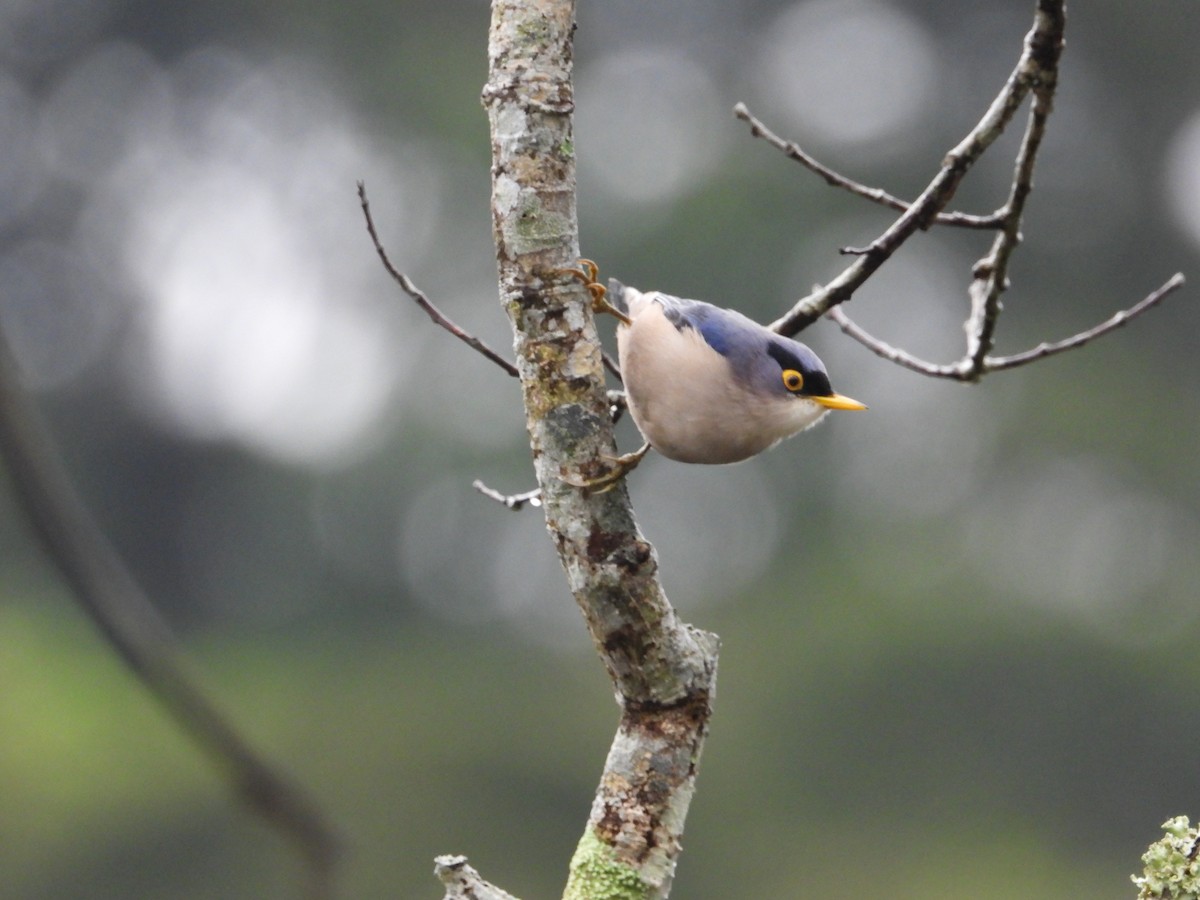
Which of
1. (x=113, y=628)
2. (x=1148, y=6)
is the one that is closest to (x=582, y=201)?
(x=1148, y=6)

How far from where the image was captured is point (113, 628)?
72 centimetres

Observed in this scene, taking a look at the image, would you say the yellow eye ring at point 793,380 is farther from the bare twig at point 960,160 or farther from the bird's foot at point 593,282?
the bird's foot at point 593,282

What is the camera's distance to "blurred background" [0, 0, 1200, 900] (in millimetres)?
13461

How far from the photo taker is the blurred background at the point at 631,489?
13461 mm

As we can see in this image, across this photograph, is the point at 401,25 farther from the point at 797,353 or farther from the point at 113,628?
the point at 113,628

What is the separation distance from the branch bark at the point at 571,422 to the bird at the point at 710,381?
0.23 meters

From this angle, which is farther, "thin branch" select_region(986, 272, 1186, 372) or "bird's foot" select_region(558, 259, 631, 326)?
"thin branch" select_region(986, 272, 1186, 372)

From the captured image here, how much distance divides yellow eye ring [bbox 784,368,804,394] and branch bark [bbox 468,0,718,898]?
617mm

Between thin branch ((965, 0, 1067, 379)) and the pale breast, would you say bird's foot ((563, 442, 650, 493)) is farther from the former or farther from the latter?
thin branch ((965, 0, 1067, 379))

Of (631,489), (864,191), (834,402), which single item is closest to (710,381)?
(834,402)

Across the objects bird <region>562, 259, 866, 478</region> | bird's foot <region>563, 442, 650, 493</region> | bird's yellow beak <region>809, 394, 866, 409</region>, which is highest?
bird's yellow beak <region>809, 394, 866, 409</region>

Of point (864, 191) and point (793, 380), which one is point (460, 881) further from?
point (864, 191)

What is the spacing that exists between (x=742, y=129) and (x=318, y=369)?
6012mm

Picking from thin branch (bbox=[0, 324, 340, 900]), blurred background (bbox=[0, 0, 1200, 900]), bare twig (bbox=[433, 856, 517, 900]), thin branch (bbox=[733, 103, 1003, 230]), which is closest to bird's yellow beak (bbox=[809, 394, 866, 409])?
thin branch (bbox=[733, 103, 1003, 230])
